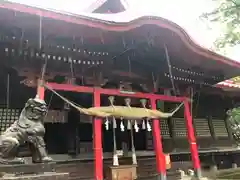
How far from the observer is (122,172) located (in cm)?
840

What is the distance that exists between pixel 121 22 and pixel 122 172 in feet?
14.6

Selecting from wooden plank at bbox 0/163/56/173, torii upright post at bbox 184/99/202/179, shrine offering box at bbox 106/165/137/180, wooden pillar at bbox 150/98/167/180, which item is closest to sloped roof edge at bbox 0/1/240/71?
torii upright post at bbox 184/99/202/179

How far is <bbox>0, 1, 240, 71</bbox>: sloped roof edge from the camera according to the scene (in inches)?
221

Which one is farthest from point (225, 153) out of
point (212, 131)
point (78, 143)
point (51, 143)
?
point (51, 143)

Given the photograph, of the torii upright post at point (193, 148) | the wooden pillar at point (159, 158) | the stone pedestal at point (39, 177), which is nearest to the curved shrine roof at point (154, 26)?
the torii upright post at point (193, 148)

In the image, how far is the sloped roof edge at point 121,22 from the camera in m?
5.61

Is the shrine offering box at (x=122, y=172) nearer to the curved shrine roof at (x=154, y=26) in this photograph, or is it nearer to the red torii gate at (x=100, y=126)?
the red torii gate at (x=100, y=126)

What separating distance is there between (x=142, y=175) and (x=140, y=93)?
9.34 ft

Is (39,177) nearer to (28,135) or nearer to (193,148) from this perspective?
(28,135)

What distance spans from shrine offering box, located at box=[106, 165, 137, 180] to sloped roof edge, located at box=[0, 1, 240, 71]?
4.10m

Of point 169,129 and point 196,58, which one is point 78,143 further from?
point 196,58

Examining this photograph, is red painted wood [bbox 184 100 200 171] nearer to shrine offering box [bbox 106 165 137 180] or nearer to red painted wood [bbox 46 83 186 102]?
red painted wood [bbox 46 83 186 102]

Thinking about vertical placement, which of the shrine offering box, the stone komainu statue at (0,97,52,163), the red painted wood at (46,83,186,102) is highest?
the red painted wood at (46,83,186,102)

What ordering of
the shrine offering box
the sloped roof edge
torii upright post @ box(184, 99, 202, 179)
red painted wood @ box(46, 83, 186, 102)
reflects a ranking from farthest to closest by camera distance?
torii upright post @ box(184, 99, 202, 179) → the shrine offering box → red painted wood @ box(46, 83, 186, 102) → the sloped roof edge
